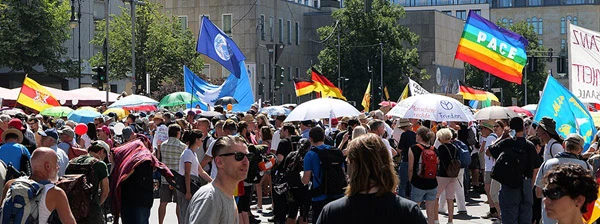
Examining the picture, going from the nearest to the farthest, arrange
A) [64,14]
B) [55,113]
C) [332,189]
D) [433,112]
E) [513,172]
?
[332,189] → [513,172] → [433,112] → [55,113] → [64,14]

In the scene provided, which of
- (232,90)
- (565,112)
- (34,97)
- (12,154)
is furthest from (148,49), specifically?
(12,154)

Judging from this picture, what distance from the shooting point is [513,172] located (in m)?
12.9

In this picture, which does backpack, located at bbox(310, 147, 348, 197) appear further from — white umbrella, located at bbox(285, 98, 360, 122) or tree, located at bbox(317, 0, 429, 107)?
tree, located at bbox(317, 0, 429, 107)

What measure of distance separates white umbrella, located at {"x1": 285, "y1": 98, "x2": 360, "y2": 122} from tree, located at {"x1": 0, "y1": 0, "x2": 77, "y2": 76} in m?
39.5

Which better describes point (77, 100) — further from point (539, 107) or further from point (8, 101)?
point (539, 107)

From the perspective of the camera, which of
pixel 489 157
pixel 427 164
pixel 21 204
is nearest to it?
pixel 21 204

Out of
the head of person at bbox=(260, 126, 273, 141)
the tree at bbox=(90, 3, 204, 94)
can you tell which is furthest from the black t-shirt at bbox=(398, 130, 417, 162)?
the tree at bbox=(90, 3, 204, 94)

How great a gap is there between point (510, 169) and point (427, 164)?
1334mm

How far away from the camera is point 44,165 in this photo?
7777 mm

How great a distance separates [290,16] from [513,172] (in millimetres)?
72659

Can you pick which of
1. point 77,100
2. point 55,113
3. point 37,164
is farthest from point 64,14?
point 37,164

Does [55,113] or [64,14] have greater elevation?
[64,14]

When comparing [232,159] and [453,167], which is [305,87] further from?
[232,159]

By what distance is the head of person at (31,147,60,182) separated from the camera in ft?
25.5
